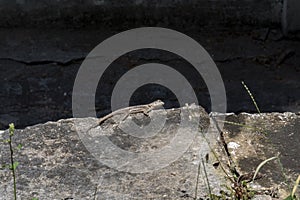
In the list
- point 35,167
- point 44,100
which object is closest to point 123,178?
point 35,167

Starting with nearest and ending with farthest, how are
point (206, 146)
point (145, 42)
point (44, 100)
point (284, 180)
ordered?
1. point (284, 180)
2. point (206, 146)
3. point (44, 100)
4. point (145, 42)

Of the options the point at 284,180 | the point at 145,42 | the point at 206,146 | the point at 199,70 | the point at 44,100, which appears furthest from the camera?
the point at 145,42

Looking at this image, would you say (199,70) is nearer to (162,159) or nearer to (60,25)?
(60,25)

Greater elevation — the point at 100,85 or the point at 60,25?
the point at 60,25

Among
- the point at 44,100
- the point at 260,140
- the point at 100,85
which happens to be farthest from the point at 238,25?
the point at 260,140

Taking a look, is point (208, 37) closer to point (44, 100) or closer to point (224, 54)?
point (224, 54)

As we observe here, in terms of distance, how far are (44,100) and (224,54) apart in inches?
50.8

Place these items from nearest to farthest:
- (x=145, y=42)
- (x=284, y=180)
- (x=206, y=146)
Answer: (x=284, y=180)
(x=206, y=146)
(x=145, y=42)

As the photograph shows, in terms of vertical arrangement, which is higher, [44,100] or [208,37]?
[208,37]

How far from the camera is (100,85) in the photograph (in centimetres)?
399

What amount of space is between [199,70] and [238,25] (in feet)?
2.28

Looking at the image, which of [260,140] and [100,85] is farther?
[100,85]

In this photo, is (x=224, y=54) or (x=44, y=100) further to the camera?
(x=224, y=54)

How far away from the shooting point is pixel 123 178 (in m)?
1.54
